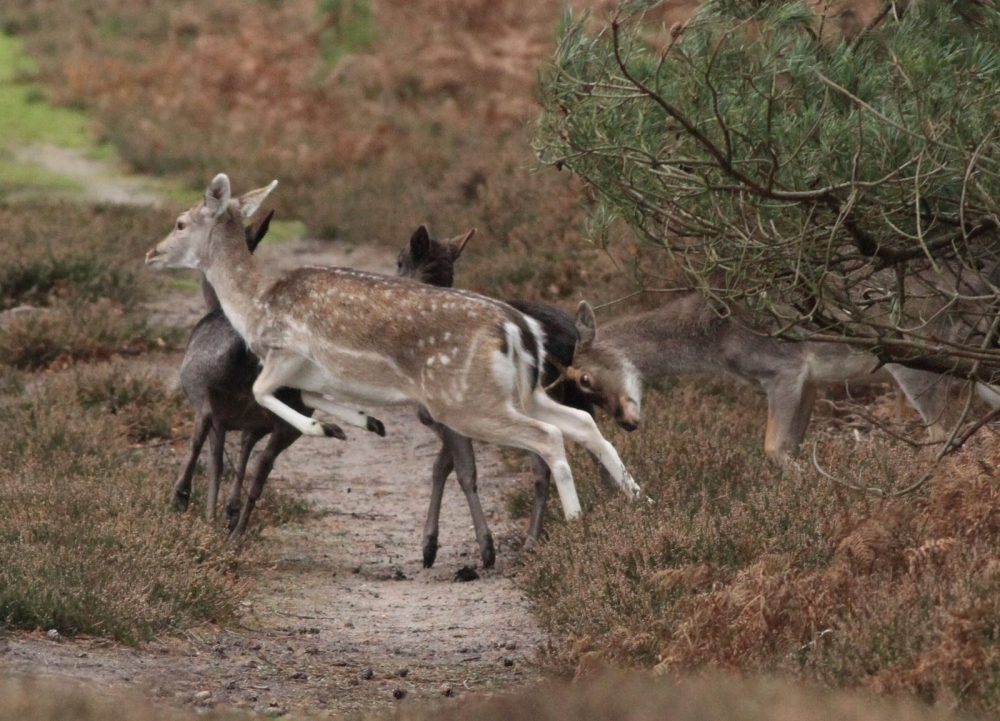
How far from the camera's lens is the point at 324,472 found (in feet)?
40.1

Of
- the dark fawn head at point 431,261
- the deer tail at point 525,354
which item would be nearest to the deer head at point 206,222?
the dark fawn head at point 431,261

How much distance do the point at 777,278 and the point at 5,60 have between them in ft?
78.1

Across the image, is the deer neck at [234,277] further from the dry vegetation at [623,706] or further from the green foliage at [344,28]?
the green foliage at [344,28]

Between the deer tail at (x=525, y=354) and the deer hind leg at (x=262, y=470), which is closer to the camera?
the deer tail at (x=525, y=354)

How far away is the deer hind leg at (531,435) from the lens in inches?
354

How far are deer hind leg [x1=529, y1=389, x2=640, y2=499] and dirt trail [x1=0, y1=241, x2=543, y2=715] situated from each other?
2.88 ft

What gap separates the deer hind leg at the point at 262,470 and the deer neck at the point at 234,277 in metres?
0.65

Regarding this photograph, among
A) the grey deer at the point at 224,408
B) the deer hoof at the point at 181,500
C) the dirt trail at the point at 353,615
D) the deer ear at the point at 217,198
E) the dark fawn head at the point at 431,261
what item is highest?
the deer ear at the point at 217,198

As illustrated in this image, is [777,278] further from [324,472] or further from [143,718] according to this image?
[324,472]

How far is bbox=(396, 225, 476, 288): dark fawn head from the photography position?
37.0 ft

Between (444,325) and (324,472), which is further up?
(444,325)

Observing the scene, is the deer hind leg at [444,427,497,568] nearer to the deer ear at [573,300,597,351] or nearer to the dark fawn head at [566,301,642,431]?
the dark fawn head at [566,301,642,431]

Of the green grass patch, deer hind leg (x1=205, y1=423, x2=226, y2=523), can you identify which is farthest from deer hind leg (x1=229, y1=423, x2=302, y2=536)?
the green grass patch

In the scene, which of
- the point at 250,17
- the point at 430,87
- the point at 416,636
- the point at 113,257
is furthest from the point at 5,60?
the point at 416,636
